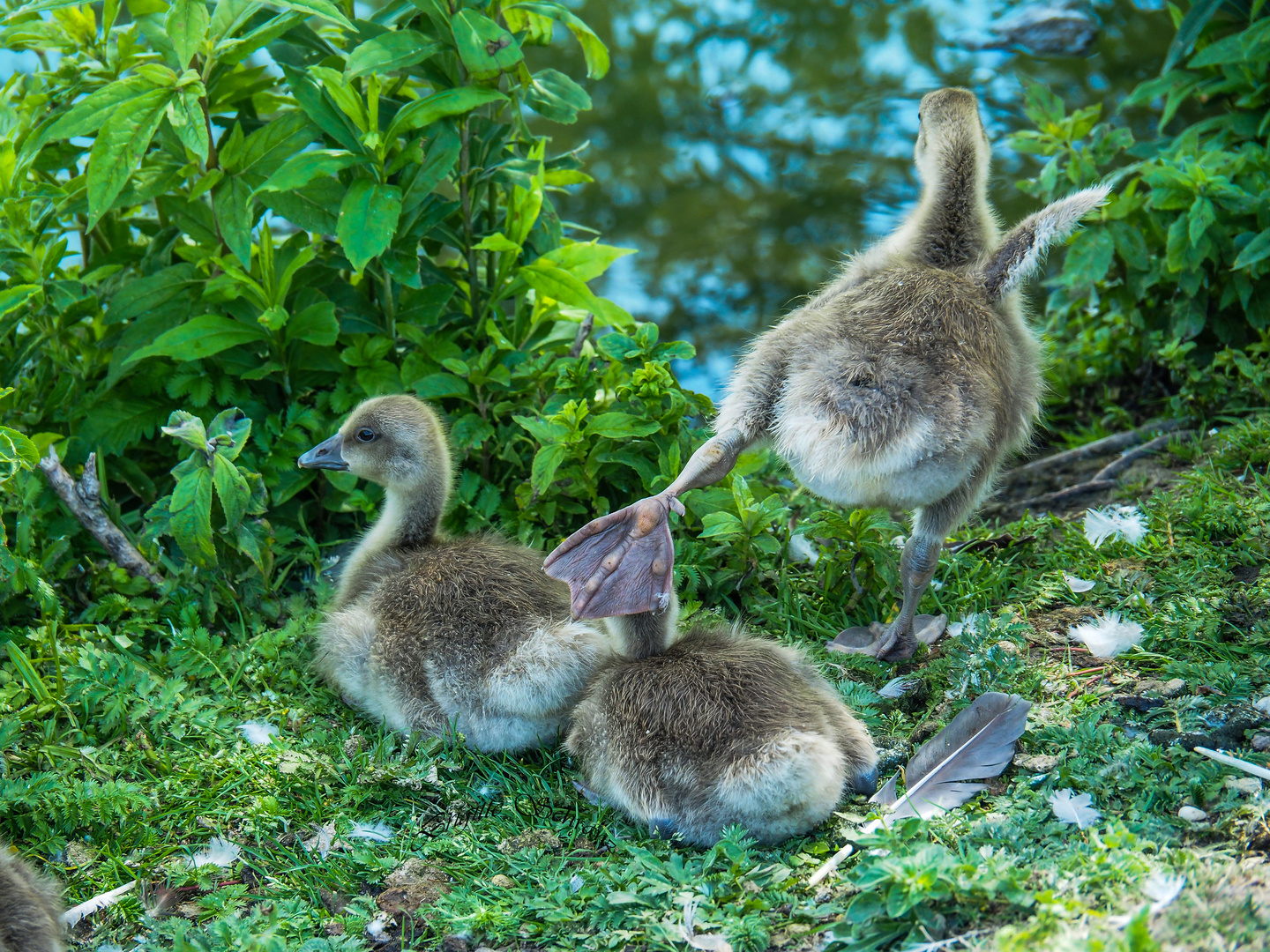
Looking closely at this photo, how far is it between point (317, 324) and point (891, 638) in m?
2.79

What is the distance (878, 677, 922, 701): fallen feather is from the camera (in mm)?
4004

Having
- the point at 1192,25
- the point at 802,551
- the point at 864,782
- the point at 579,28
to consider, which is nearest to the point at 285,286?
the point at 579,28

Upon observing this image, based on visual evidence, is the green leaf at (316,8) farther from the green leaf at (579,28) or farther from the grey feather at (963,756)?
the grey feather at (963,756)

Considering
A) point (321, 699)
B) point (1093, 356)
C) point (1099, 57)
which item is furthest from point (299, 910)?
point (1099, 57)

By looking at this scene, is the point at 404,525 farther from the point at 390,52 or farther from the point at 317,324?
the point at 390,52

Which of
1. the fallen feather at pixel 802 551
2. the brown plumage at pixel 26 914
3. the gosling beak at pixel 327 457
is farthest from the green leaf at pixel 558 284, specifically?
the brown plumage at pixel 26 914

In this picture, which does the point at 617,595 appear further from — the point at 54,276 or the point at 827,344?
the point at 54,276

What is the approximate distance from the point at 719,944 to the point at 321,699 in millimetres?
2067

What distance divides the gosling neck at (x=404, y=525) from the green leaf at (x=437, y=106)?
1.42 meters

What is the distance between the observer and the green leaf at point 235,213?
4.56 m

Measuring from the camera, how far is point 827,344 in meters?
3.91

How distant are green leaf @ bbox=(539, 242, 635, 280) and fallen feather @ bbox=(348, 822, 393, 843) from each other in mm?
2595

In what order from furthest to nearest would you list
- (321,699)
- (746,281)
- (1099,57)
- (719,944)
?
(1099,57) → (746,281) → (321,699) → (719,944)

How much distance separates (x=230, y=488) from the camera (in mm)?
4297
